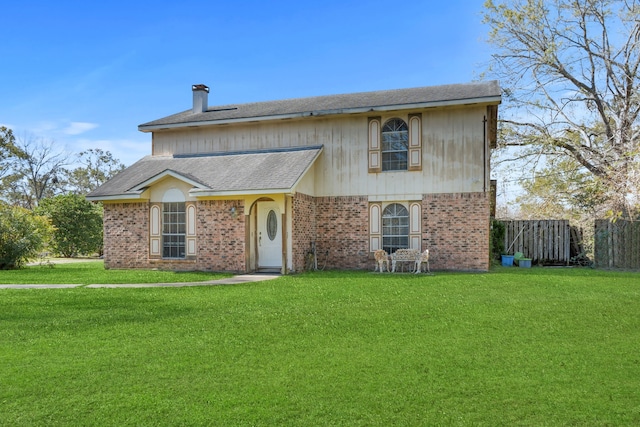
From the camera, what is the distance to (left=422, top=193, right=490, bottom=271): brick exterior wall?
50.5 ft

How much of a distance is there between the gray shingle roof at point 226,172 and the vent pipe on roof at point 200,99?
2.74m

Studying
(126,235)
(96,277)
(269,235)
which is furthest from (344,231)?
(96,277)

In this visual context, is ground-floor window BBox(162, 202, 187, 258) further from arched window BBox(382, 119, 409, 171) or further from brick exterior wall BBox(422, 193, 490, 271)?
brick exterior wall BBox(422, 193, 490, 271)

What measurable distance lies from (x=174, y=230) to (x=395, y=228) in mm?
7284

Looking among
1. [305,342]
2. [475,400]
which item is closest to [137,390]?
[305,342]

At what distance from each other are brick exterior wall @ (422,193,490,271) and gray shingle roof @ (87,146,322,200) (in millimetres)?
4300

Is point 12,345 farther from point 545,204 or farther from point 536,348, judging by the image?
point 545,204

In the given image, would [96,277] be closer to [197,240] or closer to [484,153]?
[197,240]

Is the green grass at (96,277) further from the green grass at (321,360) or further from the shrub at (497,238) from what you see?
the shrub at (497,238)

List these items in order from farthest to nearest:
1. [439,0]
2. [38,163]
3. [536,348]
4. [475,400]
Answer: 1. [38,163]
2. [439,0]
3. [536,348]
4. [475,400]

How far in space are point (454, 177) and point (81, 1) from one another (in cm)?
1247

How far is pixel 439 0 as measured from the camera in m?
16.2

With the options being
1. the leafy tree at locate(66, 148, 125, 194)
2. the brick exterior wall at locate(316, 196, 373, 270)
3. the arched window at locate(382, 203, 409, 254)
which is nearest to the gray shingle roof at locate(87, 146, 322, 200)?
the brick exterior wall at locate(316, 196, 373, 270)

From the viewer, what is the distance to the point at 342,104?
17391mm
